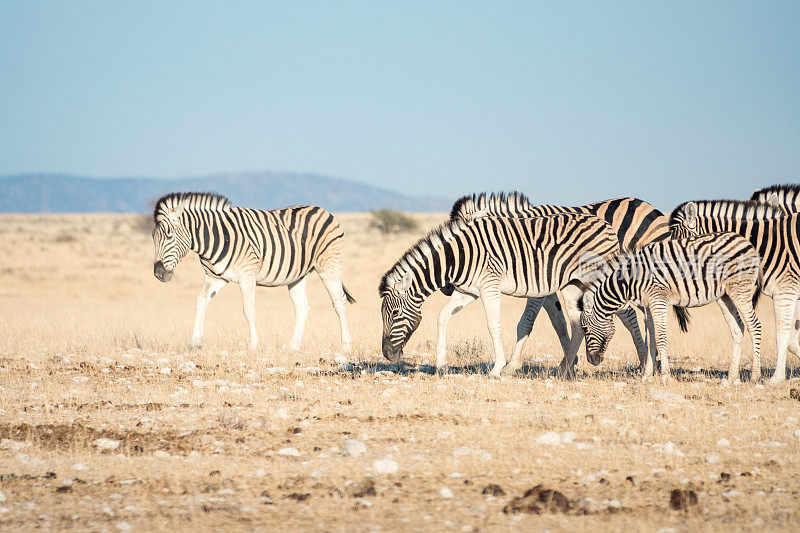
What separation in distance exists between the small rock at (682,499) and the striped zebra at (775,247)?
18.0 ft

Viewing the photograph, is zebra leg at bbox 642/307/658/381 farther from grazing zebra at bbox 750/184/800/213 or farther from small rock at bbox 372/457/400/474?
small rock at bbox 372/457/400/474

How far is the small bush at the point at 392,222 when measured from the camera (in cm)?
5806

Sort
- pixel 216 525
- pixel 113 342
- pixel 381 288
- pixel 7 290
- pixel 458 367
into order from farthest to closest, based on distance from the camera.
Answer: pixel 7 290, pixel 113 342, pixel 458 367, pixel 381 288, pixel 216 525

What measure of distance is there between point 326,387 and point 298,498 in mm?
4624

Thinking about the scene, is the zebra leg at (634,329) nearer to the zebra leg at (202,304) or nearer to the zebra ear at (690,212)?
the zebra ear at (690,212)

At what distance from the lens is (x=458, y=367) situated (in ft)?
41.2

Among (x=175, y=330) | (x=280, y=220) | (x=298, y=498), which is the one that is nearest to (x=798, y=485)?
(x=298, y=498)

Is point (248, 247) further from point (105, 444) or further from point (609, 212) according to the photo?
point (105, 444)

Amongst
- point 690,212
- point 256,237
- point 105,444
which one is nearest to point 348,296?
point 256,237

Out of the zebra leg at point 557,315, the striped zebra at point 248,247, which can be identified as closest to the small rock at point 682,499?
the zebra leg at point 557,315

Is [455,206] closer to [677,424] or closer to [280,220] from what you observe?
[280,220]

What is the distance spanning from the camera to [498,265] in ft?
36.2

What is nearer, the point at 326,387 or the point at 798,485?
the point at 798,485

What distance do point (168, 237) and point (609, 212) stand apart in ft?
24.3
